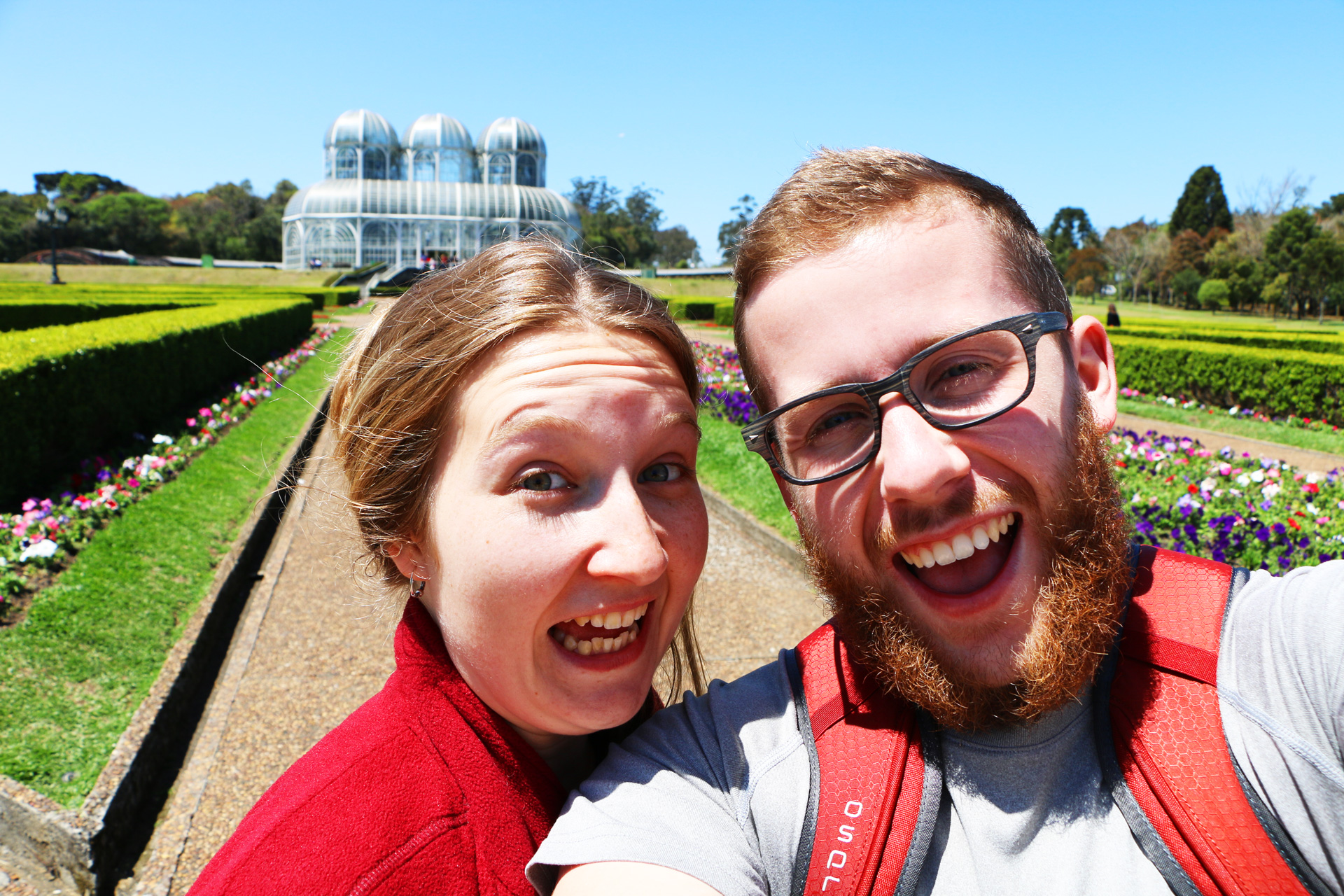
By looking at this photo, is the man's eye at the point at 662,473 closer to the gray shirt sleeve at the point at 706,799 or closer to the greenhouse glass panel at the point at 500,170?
the gray shirt sleeve at the point at 706,799

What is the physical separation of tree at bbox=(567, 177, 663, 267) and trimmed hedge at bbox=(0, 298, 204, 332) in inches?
1686

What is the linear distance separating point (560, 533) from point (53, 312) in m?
17.1

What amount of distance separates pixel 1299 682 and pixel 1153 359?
16362 mm

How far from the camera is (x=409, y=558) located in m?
1.51

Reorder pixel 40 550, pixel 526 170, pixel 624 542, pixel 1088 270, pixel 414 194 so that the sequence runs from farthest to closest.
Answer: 1. pixel 526 170
2. pixel 1088 270
3. pixel 414 194
4. pixel 40 550
5. pixel 624 542

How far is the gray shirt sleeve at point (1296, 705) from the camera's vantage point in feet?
3.68

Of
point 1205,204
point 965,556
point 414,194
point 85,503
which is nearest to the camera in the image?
point 965,556

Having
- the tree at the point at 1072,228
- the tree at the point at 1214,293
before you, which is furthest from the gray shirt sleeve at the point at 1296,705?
A: the tree at the point at 1072,228

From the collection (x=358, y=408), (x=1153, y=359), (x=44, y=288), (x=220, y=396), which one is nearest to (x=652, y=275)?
(x=44, y=288)

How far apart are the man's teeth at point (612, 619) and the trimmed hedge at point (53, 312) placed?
1497 cm

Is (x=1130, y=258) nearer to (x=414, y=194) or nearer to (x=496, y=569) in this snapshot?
(x=414, y=194)

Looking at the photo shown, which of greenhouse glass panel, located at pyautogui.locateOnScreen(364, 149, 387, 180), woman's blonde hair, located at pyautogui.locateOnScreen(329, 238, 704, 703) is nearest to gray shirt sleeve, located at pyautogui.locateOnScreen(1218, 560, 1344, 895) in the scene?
woman's blonde hair, located at pyautogui.locateOnScreen(329, 238, 704, 703)

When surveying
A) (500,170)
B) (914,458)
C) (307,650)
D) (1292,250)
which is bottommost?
(307,650)

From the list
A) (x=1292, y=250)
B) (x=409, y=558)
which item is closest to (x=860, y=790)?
(x=409, y=558)
